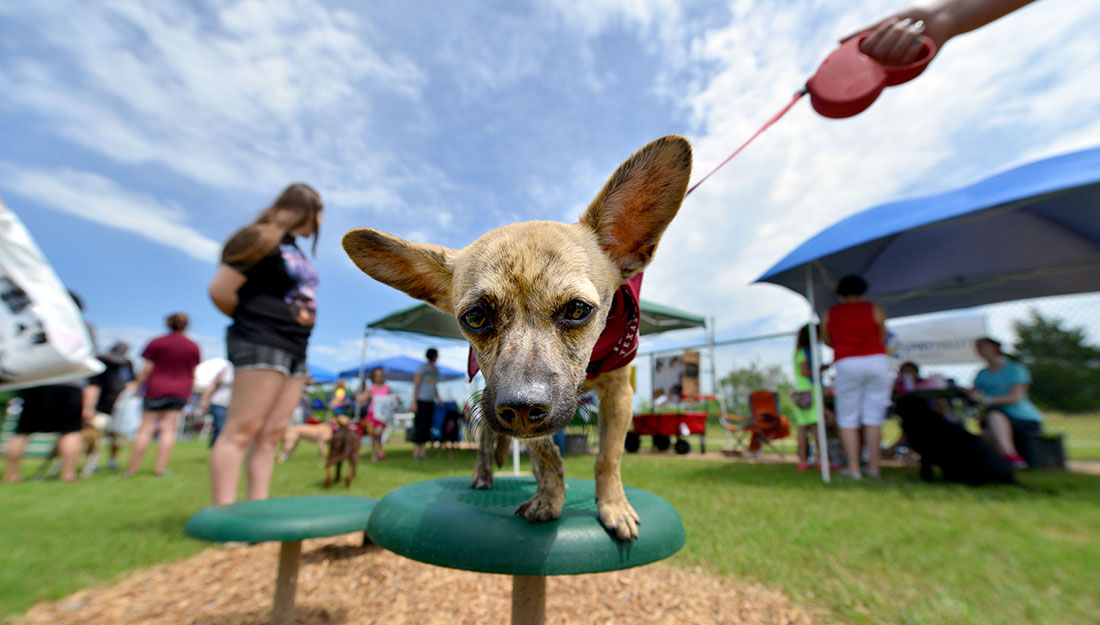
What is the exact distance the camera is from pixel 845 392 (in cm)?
536

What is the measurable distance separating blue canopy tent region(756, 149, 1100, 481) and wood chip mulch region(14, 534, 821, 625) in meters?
3.66

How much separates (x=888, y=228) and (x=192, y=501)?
8598mm

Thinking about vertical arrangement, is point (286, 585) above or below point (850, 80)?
below

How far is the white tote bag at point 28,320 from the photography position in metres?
2.83

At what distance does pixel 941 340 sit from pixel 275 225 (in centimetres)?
1459

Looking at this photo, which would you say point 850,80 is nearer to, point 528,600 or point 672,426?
point 528,600

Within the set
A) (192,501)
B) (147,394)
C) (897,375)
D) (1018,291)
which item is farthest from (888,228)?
(147,394)

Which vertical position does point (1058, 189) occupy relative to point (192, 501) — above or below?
above

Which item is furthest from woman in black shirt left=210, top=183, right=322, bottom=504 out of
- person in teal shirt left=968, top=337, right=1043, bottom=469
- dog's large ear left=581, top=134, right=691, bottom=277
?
person in teal shirt left=968, top=337, right=1043, bottom=469

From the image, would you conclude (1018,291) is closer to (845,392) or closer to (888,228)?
(888,228)

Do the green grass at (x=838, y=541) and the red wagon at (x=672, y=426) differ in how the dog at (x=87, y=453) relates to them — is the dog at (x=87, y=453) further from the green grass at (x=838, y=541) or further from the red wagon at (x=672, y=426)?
the red wagon at (x=672, y=426)

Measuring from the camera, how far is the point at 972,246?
691 cm

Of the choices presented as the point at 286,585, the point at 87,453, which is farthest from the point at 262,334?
the point at 87,453

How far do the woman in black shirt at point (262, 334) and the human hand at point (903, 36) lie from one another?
139 inches
